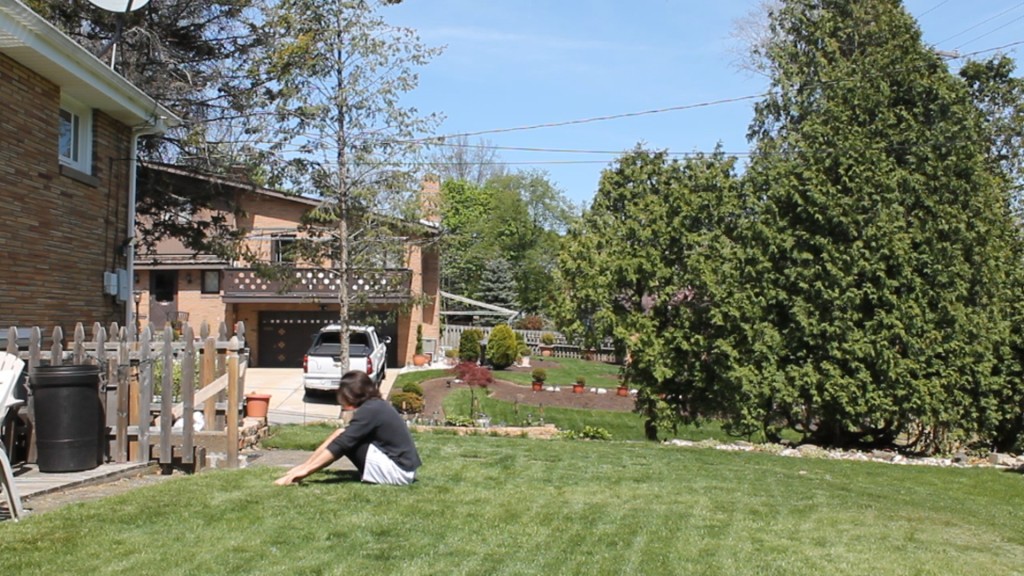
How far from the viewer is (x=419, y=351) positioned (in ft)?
116

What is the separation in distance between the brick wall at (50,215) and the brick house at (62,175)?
0.01 metres

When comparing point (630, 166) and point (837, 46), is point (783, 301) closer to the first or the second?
point (630, 166)

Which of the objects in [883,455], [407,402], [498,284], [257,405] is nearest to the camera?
[257,405]

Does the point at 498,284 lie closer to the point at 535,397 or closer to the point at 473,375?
the point at 535,397

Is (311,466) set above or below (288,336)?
below

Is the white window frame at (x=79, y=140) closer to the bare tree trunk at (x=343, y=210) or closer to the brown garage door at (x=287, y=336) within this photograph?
the bare tree trunk at (x=343, y=210)

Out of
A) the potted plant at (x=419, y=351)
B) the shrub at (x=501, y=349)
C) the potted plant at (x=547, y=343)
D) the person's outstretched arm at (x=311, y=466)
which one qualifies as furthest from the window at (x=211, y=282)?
the person's outstretched arm at (x=311, y=466)

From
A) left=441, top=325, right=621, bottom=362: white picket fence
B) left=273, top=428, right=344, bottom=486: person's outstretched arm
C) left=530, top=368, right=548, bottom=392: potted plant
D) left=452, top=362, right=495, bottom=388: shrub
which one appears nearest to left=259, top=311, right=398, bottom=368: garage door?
left=441, top=325, right=621, bottom=362: white picket fence

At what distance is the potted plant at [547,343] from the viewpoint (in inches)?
1750

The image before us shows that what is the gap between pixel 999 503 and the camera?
400 inches

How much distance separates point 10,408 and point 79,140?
659cm

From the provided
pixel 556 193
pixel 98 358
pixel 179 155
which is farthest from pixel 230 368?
pixel 556 193

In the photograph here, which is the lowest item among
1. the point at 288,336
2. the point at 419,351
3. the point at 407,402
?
the point at 407,402

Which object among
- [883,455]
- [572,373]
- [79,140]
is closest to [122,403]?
[79,140]
